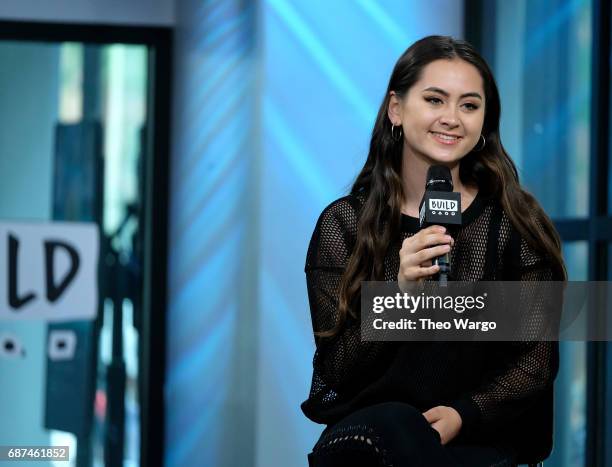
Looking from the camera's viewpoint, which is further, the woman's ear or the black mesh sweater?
the woman's ear

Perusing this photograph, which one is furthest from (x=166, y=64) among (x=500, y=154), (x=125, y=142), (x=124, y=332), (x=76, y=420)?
(x=500, y=154)

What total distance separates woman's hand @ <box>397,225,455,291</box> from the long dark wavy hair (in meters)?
0.20

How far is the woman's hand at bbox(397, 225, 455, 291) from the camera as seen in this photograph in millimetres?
1567

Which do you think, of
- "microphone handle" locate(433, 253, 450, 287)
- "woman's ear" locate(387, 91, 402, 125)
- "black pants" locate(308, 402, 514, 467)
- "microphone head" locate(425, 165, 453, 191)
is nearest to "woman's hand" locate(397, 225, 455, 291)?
"microphone handle" locate(433, 253, 450, 287)

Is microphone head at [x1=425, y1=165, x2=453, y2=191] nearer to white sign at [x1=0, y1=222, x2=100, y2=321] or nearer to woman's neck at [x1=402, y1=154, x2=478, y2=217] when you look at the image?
woman's neck at [x1=402, y1=154, x2=478, y2=217]

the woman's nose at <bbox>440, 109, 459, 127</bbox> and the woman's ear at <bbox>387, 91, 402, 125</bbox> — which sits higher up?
the woman's ear at <bbox>387, 91, 402, 125</bbox>

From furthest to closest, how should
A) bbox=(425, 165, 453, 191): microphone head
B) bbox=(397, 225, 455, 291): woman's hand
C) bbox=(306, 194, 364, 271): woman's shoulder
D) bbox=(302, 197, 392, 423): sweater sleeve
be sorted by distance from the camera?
bbox=(306, 194, 364, 271): woman's shoulder
bbox=(302, 197, 392, 423): sweater sleeve
bbox=(425, 165, 453, 191): microphone head
bbox=(397, 225, 455, 291): woman's hand

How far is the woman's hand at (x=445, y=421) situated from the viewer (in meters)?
1.72

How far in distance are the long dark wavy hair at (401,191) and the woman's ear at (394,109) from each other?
10mm

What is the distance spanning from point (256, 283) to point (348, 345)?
74.7 inches

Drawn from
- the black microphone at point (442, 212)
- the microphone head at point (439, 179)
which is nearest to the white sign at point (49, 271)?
the microphone head at point (439, 179)

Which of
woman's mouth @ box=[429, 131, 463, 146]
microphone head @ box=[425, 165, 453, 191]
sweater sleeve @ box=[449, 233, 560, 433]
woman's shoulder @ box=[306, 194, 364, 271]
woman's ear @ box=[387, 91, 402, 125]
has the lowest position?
sweater sleeve @ box=[449, 233, 560, 433]

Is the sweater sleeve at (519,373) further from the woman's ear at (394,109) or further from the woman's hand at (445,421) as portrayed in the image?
the woman's ear at (394,109)

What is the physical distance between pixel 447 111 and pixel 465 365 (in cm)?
44
